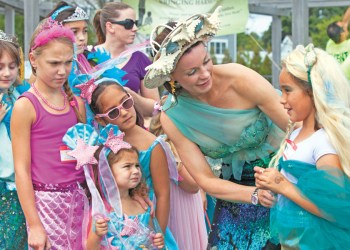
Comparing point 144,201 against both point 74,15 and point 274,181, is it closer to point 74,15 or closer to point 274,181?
point 274,181

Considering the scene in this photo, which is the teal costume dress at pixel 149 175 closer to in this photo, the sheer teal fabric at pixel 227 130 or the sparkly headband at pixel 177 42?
the sheer teal fabric at pixel 227 130

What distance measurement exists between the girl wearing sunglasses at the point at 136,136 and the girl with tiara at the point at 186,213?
253mm

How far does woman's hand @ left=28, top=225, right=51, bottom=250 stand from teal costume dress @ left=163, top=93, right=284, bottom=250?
938mm

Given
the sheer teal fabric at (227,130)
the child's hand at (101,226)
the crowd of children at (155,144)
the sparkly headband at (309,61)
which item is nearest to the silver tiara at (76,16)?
the crowd of children at (155,144)

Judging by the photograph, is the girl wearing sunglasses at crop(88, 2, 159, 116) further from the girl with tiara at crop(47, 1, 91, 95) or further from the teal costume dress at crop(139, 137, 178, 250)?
the teal costume dress at crop(139, 137, 178, 250)

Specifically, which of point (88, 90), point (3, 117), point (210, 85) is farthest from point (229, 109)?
point (3, 117)

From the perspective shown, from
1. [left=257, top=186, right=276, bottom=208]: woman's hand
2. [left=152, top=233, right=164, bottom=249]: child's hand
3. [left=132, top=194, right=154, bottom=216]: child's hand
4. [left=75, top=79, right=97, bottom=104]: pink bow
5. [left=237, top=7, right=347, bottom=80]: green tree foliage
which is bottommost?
[left=237, top=7, right=347, bottom=80]: green tree foliage

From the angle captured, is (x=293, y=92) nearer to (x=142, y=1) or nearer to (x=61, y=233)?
(x=61, y=233)

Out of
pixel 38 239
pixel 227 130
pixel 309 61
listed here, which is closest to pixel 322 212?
pixel 309 61

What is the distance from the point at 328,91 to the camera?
12.1 feet

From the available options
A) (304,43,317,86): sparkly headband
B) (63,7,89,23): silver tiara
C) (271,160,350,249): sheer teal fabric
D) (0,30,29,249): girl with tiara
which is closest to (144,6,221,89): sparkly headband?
(304,43,317,86): sparkly headband

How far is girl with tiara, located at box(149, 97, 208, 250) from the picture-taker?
5.20 m

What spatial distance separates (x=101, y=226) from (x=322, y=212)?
143cm

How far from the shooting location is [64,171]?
4668 mm
